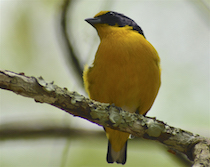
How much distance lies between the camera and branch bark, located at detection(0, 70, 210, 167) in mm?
2617

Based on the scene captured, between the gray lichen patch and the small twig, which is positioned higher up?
the small twig

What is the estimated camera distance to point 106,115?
316 cm

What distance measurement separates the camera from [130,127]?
3254mm

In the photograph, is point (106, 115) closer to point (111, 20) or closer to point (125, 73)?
point (125, 73)

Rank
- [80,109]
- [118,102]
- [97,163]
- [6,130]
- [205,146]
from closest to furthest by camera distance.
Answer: [80,109], [205,146], [6,130], [118,102], [97,163]

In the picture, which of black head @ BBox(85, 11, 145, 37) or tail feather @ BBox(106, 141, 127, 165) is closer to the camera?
black head @ BBox(85, 11, 145, 37)

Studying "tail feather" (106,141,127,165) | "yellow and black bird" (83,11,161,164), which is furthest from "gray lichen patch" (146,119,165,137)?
"tail feather" (106,141,127,165)

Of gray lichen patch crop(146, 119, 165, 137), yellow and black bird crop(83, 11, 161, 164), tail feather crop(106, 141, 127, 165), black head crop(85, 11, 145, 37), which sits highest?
black head crop(85, 11, 145, 37)

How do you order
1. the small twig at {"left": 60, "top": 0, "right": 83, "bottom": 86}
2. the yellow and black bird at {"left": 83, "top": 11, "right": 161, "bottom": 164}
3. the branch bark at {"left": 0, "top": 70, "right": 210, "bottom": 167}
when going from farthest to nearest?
the small twig at {"left": 60, "top": 0, "right": 83, "bottom": 86} → the yellow and black bird at {"left": 83, "top": 11, "right": 161, "bottom": 164} → the branch bark at {"left": 0, "top": 70, "right": 210, "bottom": 167}

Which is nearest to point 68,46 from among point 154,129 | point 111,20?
point 111,20

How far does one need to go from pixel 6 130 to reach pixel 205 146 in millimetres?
2769

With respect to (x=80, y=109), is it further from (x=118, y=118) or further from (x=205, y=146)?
(x=205, y=146)

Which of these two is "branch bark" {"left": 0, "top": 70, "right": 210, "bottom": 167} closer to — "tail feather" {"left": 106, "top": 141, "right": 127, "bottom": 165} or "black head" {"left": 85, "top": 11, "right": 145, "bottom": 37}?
"tail feather" {"left": 106, "top": 141, "right": 127, "bottom": 165}

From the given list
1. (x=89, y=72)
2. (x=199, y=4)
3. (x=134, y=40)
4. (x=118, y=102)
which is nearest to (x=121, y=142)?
(x=118, y=102)
